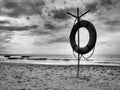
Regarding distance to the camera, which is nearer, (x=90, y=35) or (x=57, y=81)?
(x=57, y=81)

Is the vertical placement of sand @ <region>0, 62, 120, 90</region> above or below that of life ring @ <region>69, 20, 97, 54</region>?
below

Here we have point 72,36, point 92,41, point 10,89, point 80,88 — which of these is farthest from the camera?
point 72,36

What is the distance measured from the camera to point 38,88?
11.9 feet

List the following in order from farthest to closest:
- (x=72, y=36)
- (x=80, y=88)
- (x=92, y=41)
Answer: (x=72, y=36), (x=92, y=41), (x=80, y=88)

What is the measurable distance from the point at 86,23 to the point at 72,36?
112 centimetres

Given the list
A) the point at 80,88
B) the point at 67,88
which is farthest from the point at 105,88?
the point at 67,88

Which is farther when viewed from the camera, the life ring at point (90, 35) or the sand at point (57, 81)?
the life ring at point (90, 35)

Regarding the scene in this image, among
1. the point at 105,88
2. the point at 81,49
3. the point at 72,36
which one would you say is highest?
the point at 72,36

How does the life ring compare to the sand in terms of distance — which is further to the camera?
the life ring

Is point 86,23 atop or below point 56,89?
atop

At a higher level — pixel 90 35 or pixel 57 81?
pixel 90 35

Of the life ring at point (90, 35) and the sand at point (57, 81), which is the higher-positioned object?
the life ring at point (90, 35)

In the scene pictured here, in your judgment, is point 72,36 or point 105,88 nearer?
point 105,88

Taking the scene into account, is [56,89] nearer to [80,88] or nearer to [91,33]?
[80,88]
